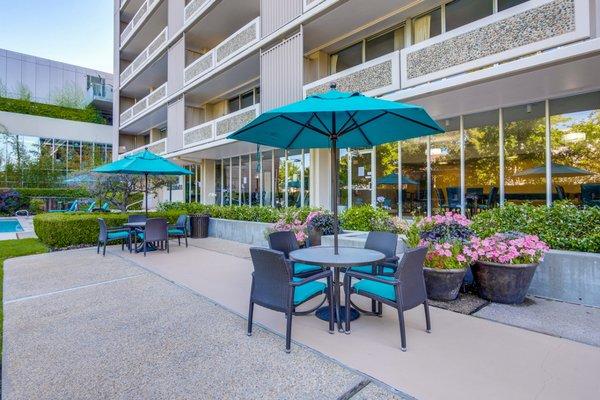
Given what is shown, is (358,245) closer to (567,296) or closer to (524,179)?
(567,296)

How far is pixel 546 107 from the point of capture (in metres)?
7.54

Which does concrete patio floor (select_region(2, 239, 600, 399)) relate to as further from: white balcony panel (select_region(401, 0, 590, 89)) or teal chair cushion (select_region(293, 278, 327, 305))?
white balcony panel (select_region(401, 0, 590, 89))

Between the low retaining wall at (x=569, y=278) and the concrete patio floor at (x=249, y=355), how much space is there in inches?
60.9

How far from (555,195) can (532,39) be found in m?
3.51

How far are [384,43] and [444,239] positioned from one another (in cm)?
746

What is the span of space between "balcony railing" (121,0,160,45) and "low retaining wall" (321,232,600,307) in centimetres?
2139

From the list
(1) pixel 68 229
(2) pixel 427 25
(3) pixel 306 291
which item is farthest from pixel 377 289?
(1) pixel 68 229

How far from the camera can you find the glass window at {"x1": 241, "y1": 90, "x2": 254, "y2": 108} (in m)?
15.4

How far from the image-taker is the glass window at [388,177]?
32.3ft

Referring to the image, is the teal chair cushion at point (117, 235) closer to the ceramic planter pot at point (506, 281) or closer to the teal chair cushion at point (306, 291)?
the teal chair cushion at point (306, 291)

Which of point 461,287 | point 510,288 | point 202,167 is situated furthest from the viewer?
point 202,167

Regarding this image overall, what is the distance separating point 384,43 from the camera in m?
10.3

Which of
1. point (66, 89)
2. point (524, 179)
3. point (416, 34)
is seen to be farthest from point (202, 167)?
point (66, 89)

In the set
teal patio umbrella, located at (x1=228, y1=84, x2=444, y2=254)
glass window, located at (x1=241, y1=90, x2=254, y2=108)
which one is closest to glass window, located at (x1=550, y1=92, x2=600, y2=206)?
teal patio umbrella, located at (x1=228, y1=84, x2=444, y2=254)
